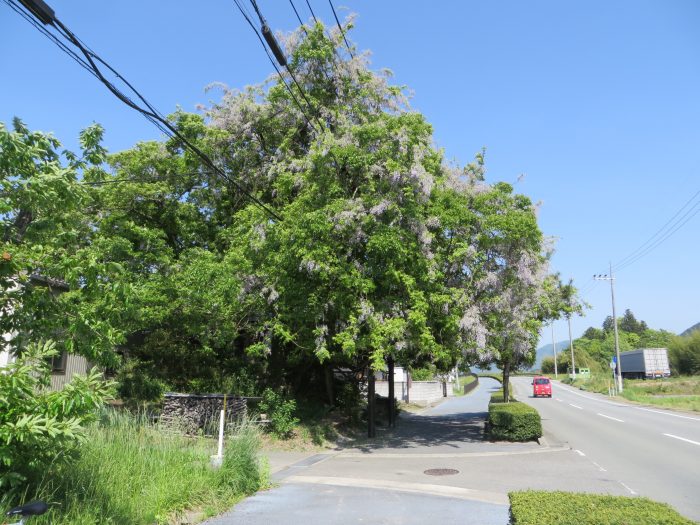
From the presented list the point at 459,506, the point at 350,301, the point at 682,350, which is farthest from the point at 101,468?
the point at 682,350

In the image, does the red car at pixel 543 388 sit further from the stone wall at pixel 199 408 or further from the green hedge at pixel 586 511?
the green hedge at pixel 586 511

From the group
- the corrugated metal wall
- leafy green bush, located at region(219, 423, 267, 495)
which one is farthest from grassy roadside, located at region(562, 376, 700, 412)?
the corrugated metal wall

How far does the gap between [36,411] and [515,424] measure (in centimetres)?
1539

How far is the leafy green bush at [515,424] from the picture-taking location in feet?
54.4

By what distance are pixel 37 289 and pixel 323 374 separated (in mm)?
18406

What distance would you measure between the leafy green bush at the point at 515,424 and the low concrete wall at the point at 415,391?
63.5 feet

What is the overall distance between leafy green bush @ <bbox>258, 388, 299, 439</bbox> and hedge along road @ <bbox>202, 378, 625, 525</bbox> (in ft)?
5.86

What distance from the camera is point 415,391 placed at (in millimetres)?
40000

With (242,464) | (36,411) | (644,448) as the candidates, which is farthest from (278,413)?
(36,411)

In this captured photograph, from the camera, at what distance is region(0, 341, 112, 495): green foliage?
402 cm

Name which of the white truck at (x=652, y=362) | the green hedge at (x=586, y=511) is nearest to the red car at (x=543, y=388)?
the white truck at (x=652, y=362)

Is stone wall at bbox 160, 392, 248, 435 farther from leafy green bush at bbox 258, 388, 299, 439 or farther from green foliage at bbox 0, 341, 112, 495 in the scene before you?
green foliage at bbox 0, 341, 112, 495

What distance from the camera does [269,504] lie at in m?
8.24

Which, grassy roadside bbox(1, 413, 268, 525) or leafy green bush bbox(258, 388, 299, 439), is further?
leafy green bush bbox(258, 388, 299, 439)
